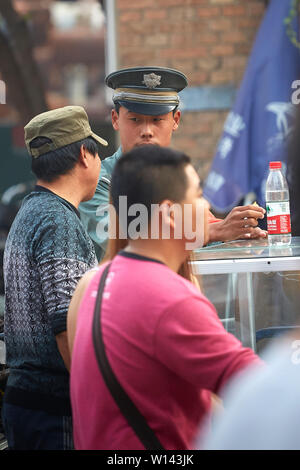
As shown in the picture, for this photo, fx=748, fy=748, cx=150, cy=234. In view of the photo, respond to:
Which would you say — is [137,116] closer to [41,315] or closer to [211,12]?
[41,315]

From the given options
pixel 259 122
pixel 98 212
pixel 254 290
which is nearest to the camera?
pixel 254 290

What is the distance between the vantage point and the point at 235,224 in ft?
8.93

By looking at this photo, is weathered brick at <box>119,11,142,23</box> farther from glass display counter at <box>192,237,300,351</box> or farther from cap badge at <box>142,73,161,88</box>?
glass display counter at <box>192,237,300,351</box>

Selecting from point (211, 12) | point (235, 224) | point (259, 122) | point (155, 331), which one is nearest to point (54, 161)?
point (235, 224)

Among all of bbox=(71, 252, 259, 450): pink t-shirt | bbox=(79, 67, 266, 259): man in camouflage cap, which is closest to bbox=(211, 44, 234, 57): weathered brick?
bbox=(79, 67, 266, 259): man in camouflage cap

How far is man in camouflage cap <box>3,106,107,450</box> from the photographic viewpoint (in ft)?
7.09

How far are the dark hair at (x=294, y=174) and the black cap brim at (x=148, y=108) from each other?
162 centimetres

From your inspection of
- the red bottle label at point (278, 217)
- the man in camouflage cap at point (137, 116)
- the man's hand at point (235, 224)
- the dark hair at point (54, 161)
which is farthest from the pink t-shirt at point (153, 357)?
the man in camouflage cap at point (137, 116)

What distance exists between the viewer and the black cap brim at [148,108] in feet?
10.2

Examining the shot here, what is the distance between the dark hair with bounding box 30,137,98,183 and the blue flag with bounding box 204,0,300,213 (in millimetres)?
3491

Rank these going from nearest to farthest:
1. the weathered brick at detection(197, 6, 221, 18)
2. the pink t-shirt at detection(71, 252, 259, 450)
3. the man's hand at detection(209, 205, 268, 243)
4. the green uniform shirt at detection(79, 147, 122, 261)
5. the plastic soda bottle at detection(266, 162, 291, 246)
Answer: the pink t-shirt at detection(71, 252, 259, 450) → the man's hand at detection(209, 205, 268, 243) → the plastic soda bottle at detection(266, 162, 291, 246) → the green uniform shirt at detection(79, 147, 122, 261) → the weathered brick at detection(197, 6, 221, 18)

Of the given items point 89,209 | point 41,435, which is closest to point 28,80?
point 89,209

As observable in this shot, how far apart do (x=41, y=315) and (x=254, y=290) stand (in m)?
0.72

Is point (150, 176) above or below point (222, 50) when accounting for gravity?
below
